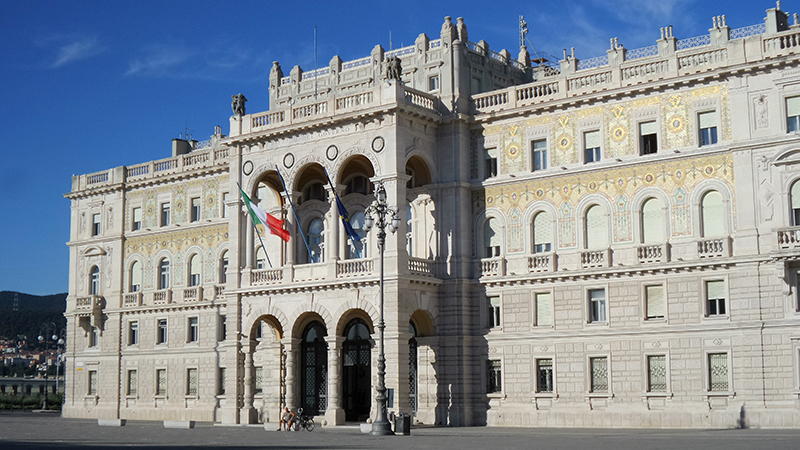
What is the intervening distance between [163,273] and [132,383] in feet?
24.8

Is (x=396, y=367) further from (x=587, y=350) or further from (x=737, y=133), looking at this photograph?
(x=737, y=133)

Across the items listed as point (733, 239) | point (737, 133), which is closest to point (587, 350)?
point (733, 239)

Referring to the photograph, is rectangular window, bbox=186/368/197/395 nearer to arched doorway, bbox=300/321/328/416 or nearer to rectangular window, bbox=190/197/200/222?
rectangular window, bbox=190/197/200/222

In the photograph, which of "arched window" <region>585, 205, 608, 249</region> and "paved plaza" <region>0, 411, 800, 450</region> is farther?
"arched window" <region>585, 205, 608, 249</region>

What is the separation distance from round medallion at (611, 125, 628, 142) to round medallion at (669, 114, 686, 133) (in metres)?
2.17

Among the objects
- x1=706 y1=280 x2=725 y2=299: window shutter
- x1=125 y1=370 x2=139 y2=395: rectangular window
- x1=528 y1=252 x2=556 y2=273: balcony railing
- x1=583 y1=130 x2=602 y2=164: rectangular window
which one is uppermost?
x1=583 y1=130 x2=602 y2=164: rectangular window

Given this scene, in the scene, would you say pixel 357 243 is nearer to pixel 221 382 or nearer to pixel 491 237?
pixel 491 237

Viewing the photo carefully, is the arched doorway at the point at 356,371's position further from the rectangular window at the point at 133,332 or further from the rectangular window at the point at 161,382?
the rectangular window at the point at 133,332

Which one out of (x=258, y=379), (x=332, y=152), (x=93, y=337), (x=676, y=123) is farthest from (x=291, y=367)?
(x=93, y=337)

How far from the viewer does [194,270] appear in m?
67.2

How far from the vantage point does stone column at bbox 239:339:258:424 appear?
53.6 m

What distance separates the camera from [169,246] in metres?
68.5

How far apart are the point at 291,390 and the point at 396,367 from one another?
22.3 feet

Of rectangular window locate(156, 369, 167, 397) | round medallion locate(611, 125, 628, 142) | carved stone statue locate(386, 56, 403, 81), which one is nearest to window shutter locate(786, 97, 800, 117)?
round medallion locate(611, 125, 628, 142)
